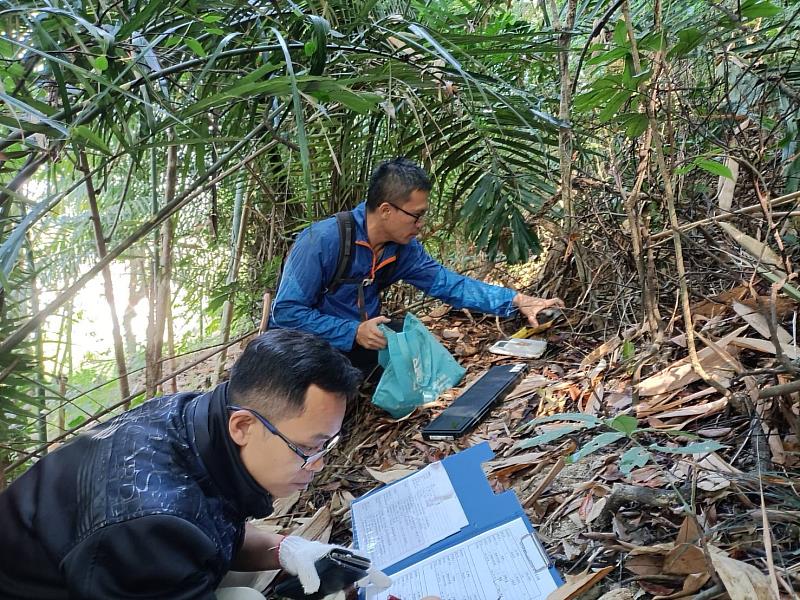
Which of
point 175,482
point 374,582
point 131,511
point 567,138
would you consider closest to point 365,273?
point 567,138

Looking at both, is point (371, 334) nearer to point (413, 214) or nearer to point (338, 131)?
point (413, 214)

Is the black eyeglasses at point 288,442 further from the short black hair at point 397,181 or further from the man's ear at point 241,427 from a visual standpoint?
the short black hair at point 397,181

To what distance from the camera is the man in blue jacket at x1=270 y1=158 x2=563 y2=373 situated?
8.62ft

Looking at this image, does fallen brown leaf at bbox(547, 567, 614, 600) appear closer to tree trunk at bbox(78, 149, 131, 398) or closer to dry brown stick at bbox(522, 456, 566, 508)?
dry brown stick at bbox(522, 456, 566, 508)

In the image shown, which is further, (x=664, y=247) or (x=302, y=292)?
(x=302, y=292)

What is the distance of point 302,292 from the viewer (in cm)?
264

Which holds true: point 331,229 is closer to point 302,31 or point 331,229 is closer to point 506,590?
point 302,31

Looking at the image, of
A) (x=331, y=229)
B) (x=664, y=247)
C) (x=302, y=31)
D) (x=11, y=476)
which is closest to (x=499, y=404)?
(x=664, y=247)

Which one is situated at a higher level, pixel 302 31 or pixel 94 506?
pixel 302 31

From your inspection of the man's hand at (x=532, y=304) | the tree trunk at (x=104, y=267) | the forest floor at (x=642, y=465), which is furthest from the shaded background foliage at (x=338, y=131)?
the forest floor at (x=642, y=465)

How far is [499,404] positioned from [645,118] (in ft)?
4.04

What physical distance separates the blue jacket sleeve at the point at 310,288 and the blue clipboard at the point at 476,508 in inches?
40.5

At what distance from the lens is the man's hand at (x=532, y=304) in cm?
275

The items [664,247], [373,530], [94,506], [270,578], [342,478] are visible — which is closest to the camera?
[94,506]
